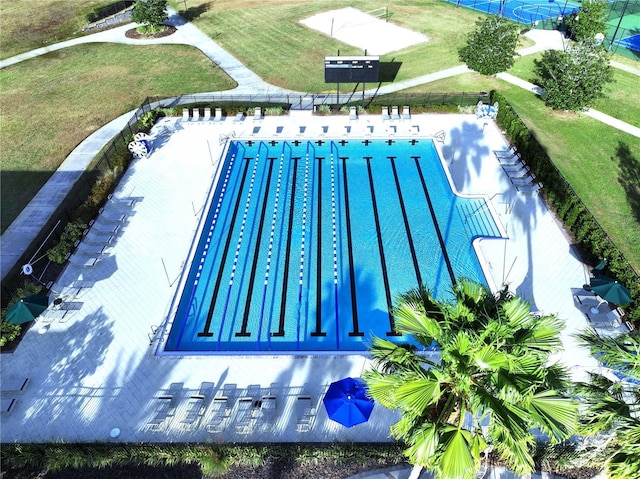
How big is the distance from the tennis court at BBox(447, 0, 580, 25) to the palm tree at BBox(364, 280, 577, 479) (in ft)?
139

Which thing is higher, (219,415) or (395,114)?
(395,114)

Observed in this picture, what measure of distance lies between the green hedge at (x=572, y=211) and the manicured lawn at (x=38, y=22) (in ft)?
127

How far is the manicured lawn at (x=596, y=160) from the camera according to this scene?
18.0 meters

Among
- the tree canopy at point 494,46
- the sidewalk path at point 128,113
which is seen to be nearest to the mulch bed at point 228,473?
the sidewalk path at point 128,113

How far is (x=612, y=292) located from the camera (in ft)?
45.0

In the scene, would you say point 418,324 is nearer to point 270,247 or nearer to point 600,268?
point 270,247

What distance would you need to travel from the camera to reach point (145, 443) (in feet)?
37.4

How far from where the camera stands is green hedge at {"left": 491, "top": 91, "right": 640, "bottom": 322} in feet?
48.2

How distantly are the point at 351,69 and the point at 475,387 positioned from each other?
2173 cm

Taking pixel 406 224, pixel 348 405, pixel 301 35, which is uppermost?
pixel 301 35

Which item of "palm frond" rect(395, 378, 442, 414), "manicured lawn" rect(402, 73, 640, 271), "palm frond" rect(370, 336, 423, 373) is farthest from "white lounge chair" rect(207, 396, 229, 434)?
"manicured lawn" rect(402, 73, 640, 271)

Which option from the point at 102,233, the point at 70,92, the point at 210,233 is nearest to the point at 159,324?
the point at 210,233

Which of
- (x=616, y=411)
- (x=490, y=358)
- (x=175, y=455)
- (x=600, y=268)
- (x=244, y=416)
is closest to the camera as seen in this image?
(x=490, y=358)

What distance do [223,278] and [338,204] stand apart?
20.9 feet
